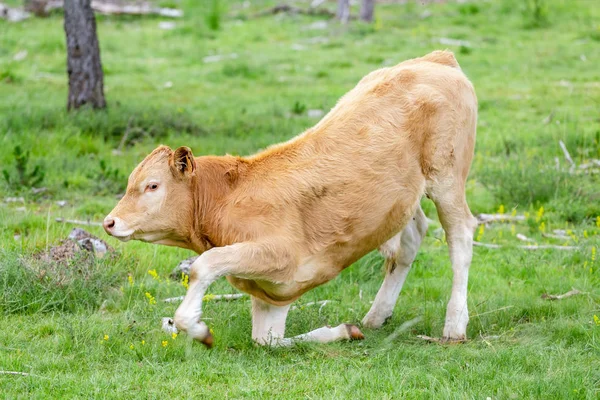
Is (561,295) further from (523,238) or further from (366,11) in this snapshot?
(366,11)

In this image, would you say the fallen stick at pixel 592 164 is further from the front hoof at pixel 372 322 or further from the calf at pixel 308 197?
the front hoof at pixel 372 322

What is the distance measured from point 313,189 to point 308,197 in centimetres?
6

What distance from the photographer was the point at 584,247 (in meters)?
7.87

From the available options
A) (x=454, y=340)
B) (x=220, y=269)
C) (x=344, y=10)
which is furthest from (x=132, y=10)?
(x=220, y=269)

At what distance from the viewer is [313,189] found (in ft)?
19.5

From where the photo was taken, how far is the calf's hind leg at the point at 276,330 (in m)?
6.03

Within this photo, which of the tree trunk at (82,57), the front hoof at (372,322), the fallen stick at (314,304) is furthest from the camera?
the tree trunk at (82,57)

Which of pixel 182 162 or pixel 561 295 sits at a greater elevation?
pixel 182 162

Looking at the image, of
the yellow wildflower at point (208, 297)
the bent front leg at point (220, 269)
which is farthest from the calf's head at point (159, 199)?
the yellow wildflower at point (208, 297)

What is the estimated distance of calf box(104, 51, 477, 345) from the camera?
5695mm

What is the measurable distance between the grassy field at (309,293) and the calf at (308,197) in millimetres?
417

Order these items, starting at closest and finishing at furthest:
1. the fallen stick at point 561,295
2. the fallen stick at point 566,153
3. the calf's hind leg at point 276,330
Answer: the calf's hind leg at point 276,330
the fallen stick at point 561,295
the fallen stick at point 566,153

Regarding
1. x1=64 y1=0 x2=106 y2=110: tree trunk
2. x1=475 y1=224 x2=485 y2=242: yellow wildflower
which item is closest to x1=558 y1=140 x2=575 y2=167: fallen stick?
x1=475 y1=224 x2=485 y2=242: yellow wildflower

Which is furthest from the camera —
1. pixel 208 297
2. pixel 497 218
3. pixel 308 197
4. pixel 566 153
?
pixel 566 153
